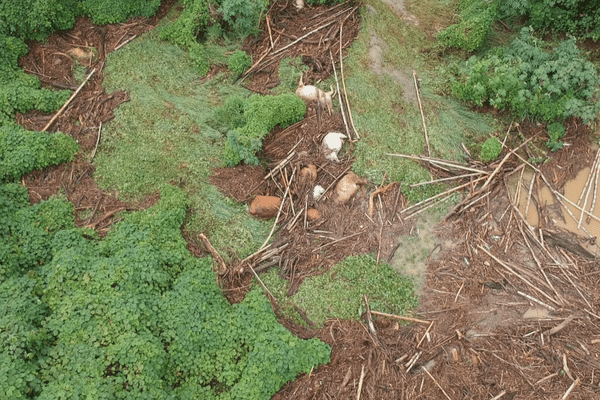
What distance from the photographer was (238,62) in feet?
26.8

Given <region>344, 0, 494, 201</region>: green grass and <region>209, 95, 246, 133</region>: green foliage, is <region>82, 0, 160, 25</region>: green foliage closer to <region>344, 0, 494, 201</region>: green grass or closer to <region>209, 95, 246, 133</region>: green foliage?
<region>209, 95, 246, 133</region>: green foliage

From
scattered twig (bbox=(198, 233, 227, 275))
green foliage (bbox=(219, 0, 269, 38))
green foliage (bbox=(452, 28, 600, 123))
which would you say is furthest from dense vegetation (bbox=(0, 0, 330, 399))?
green foliage (bbox=(452, 28, 600, 123))

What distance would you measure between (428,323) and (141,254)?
12.9 feet

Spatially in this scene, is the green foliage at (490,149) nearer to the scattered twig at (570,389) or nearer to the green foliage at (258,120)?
the green foliage at (258,120)

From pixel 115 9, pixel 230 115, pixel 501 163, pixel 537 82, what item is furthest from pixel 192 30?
pixel 537 82

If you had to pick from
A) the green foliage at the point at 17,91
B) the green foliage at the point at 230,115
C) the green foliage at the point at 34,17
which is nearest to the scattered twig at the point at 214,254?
the green foliage at the point at 230,115

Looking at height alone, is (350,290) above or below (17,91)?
below

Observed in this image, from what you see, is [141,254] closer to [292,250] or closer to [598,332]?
[292,250]

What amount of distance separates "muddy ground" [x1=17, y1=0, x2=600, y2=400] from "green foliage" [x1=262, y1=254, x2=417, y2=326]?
0.49 ft

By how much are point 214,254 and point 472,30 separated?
20.7 feet

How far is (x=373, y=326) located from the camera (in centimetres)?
587

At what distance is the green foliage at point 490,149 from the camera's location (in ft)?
24.0

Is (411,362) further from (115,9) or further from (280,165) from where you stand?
(115,9)

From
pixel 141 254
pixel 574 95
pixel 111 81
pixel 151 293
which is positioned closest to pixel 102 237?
pixel 141 254
